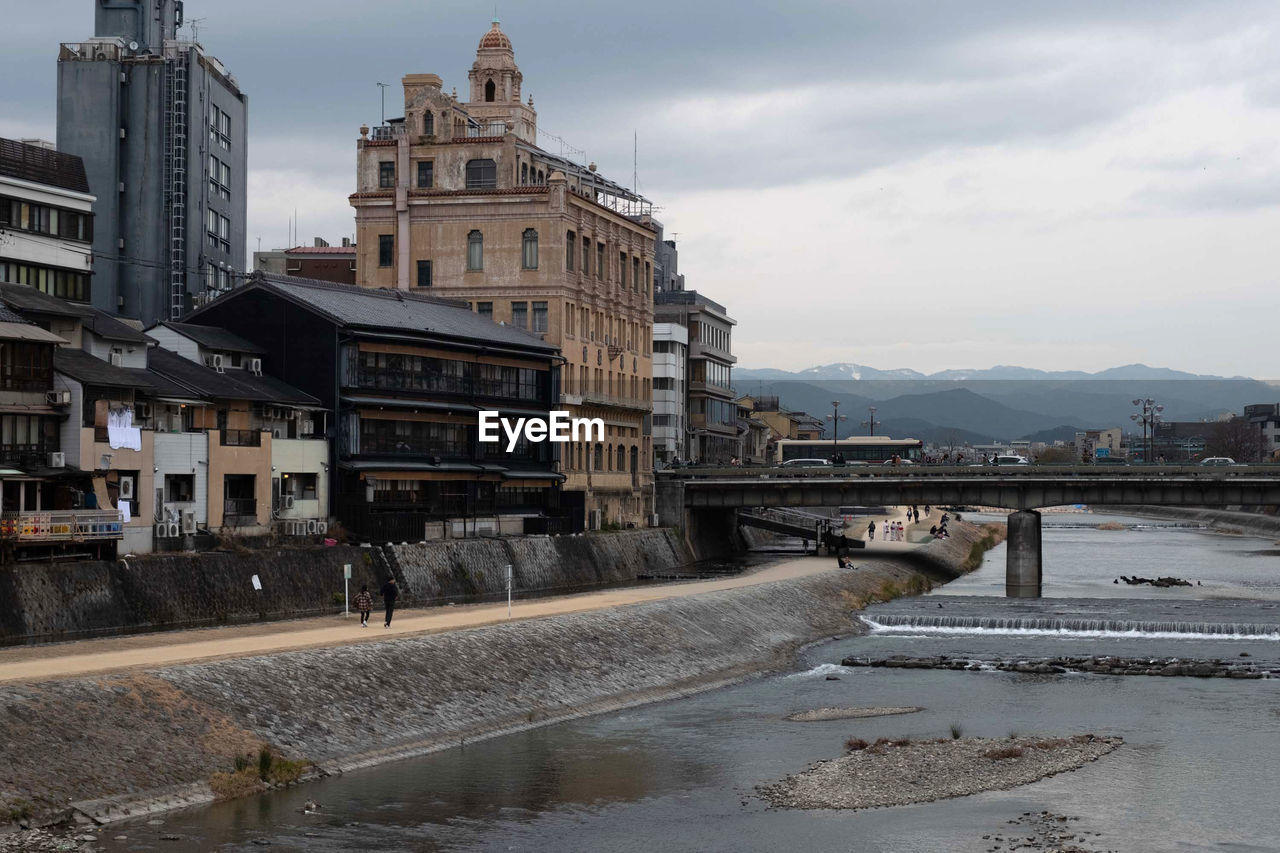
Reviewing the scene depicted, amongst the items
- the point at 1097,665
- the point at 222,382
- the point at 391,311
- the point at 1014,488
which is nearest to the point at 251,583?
the point at 222,382

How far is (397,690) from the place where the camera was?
46625 millimetres

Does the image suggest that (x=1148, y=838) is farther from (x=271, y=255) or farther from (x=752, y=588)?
(x=271, y=255)

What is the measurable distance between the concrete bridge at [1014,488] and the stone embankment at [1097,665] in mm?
32742

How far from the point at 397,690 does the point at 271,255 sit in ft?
380

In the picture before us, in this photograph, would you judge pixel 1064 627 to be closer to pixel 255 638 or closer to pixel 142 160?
pixel 255 638

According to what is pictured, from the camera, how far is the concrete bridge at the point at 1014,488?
97375 millimetres

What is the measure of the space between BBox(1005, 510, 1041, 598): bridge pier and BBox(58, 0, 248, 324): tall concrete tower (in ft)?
221

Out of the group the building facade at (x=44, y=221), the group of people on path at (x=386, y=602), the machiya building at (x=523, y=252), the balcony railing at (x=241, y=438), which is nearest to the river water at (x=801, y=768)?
the group of people on path at (x=386, y=602)

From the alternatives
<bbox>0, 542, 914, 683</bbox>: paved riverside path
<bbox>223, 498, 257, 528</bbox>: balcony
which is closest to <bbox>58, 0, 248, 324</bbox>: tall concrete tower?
<bbox>223, 498, 257, 528</bbox>: balcony

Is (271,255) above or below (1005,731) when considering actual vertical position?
above

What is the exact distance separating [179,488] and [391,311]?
23352 millimetres

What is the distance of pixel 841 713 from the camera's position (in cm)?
5075

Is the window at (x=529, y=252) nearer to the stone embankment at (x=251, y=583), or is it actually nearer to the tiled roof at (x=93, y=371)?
the stone embankment at (x=251, y=583)

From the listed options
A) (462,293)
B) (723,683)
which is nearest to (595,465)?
(462,293)
